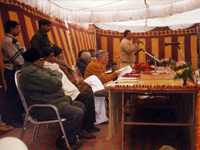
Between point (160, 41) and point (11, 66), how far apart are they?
7362 mm

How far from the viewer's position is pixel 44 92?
2500 millimetres

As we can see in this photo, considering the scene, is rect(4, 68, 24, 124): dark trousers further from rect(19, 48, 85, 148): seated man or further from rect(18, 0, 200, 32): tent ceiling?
rect(18, 0, 200, 32): tent ceiling

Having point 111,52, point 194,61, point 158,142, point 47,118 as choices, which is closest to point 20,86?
point 47,118

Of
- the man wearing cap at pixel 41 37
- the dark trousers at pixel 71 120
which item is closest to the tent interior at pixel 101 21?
the man wearing cap at pixel 41 37

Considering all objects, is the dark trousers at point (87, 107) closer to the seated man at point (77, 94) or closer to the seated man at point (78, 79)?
the seated man at point (77, 94)

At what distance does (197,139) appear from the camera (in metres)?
2.22

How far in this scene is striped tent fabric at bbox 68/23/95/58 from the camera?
6.88m

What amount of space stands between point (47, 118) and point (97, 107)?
1.24 m

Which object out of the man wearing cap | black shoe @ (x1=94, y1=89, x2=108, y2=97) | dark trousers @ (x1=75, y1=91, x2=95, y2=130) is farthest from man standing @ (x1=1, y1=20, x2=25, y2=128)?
black shoe @ (x1=94, y1=89, x2=108, y2=97)

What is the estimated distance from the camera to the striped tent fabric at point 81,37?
6.88 meters

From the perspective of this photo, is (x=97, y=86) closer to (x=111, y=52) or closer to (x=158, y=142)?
(x=158, y=142)

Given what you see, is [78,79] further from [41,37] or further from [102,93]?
[41,37]

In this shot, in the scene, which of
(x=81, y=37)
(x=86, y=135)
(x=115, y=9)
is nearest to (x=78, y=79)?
(x=86, y=135)

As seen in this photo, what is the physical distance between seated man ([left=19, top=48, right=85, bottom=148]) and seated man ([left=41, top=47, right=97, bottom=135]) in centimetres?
32
